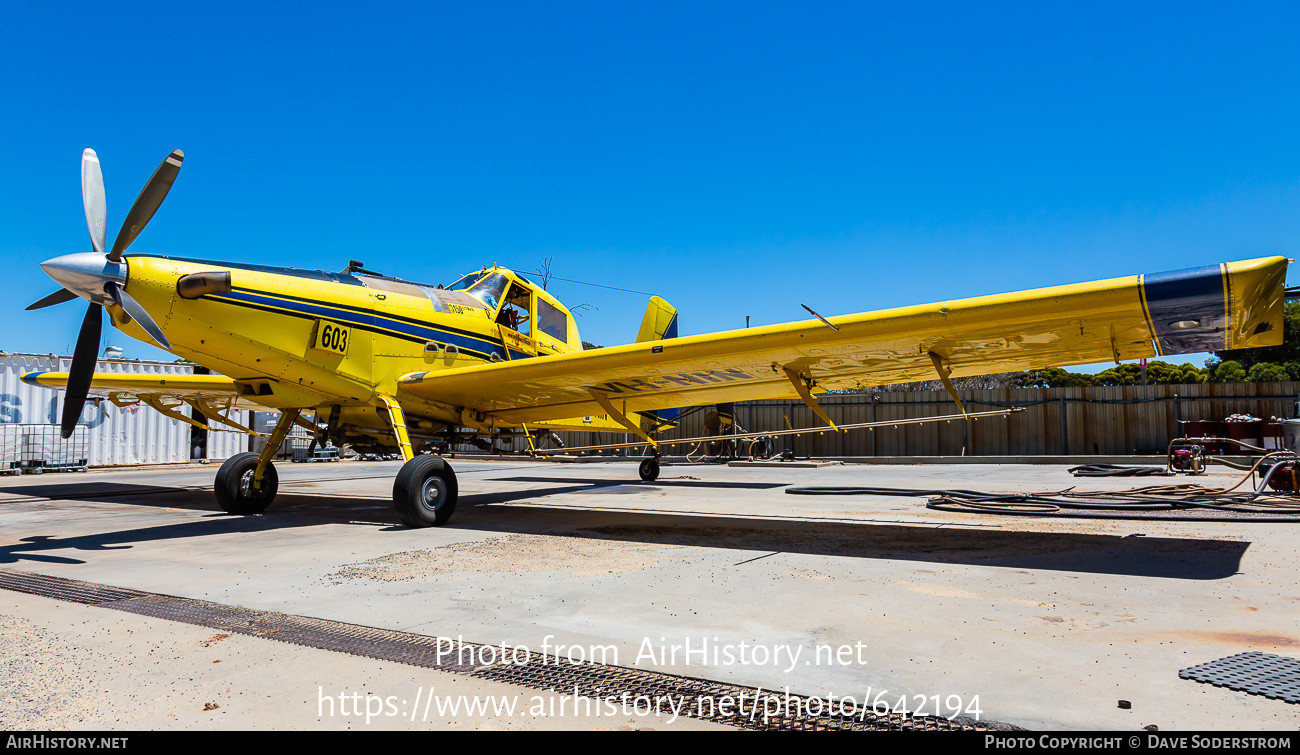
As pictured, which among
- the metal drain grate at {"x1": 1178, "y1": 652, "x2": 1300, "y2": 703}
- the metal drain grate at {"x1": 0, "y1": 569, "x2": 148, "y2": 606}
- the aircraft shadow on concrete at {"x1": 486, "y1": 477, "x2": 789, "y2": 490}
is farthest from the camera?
the aircraft shadow on concrete at {"x1": 486, "y1": 477, "x2": 789, "y2": 490}

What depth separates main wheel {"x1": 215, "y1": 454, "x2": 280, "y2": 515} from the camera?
30.6ft

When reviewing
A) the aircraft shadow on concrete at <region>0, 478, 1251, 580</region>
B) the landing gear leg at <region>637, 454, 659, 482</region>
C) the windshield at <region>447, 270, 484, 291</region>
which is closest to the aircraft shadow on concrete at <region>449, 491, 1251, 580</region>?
the aircraft shadow on concrete at <region>0, 478, 1251, 580</region>

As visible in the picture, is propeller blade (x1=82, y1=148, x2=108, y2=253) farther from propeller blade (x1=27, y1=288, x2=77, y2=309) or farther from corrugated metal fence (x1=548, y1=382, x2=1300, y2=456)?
corrugated metal fence (x1=548, y1=382, x2=1300, y2=456)

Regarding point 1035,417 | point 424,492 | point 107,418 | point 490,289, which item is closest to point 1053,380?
point 1035,417

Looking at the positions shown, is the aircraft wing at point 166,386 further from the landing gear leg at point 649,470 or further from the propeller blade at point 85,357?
the landing gear leg at point 649,470

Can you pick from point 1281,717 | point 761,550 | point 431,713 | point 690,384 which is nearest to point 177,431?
point 690,384

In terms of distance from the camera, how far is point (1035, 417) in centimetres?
2595

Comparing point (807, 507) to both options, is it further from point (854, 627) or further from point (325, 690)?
point (325, 690)

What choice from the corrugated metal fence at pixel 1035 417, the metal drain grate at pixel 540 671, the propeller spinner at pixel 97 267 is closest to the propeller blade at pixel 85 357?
the propeller spinner at pixel 97 267

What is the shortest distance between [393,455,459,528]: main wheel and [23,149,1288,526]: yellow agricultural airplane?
0.02 m

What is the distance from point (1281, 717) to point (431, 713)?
2983mm

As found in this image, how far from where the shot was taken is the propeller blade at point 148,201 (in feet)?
21.2

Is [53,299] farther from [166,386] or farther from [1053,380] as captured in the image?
[1053,380]
